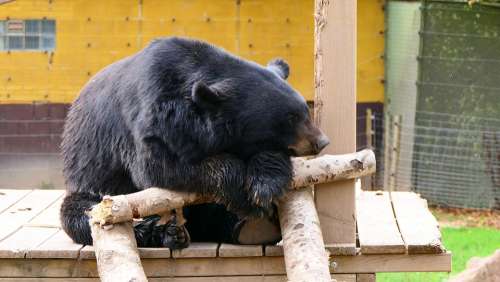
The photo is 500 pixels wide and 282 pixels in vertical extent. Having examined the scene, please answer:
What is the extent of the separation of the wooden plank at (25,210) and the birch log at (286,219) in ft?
3.69

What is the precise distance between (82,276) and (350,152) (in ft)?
5.35

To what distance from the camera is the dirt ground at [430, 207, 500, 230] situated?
512 inches

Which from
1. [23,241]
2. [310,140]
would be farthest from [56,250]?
[310,140]

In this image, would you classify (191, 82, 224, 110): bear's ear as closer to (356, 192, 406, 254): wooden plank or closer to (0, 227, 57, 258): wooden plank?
(356, 192, 406, 254): wooden plank

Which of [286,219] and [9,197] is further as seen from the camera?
[9,197]

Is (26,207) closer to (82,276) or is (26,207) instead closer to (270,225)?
(82,276)

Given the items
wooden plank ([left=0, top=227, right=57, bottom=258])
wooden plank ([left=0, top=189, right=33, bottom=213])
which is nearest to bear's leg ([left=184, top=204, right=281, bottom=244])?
wooden plank ([left=0, top=227, right=57, bottom=258])

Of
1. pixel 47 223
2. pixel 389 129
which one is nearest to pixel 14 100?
pixel 389 129

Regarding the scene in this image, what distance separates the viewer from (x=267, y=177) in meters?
4.80

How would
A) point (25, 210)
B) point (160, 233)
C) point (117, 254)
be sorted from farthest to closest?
1. point (25, 210)
2. point (160, 233)
3. point (117, 254)

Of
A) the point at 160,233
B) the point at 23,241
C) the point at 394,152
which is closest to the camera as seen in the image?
the point at 160,233

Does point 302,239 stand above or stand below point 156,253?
above

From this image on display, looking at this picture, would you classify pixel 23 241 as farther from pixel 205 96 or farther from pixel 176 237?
pixel 205 96

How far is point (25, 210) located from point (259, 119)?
95.6 inches
